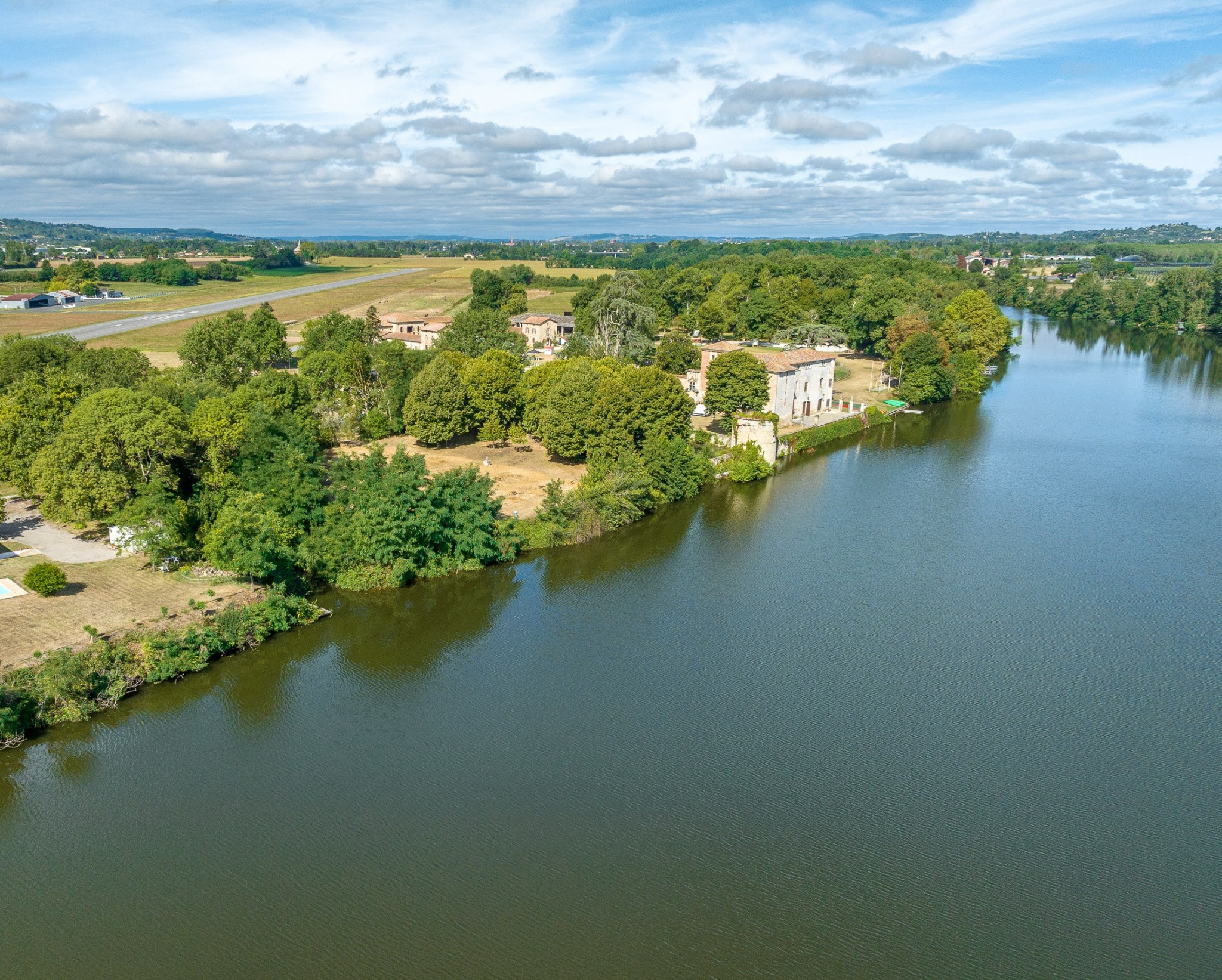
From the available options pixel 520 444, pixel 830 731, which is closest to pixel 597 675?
pixel 830 731

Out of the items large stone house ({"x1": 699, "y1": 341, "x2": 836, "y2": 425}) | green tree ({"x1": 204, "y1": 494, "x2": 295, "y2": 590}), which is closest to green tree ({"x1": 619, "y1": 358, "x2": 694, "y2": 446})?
large stone house ({"x1": 699, "y1": 341, "x2": 836, "y2": 425})

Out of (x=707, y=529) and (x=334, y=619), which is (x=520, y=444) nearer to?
(x=707, y=529)

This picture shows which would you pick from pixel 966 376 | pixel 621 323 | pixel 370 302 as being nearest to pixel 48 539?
pixel 621 323

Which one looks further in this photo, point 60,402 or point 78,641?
point 60,402

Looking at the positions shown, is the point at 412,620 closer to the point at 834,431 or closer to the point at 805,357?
the point at 834,431

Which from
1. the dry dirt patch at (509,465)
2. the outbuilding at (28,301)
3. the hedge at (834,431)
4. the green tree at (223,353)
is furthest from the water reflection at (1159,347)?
the outbuilding at (28,301)

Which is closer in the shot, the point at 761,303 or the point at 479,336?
the point at 479,336
